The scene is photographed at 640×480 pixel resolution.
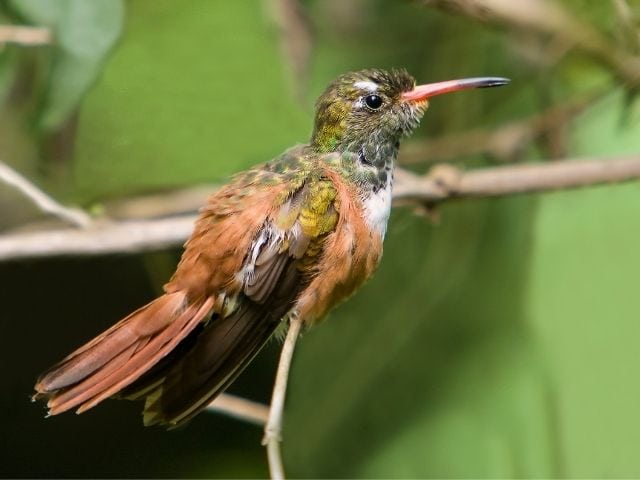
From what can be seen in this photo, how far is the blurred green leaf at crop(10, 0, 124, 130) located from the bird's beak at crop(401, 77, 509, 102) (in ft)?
2.09

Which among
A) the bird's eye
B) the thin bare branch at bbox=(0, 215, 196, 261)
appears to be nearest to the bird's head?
the bird's eye

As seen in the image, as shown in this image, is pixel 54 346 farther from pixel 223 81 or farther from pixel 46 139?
pixel 223 81

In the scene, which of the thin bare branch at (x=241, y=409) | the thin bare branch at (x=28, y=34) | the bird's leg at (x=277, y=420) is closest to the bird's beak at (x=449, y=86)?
the bird's leg at (x=277, y=420)

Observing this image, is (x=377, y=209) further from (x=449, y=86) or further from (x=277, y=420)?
(x=277, y=420)

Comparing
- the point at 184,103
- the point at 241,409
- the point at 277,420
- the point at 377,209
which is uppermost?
the point at 184,103

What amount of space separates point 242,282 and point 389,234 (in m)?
0.53

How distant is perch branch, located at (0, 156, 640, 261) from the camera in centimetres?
178

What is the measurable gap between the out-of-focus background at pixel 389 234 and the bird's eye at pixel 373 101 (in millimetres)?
276

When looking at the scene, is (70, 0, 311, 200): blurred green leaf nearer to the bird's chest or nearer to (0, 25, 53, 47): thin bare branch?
(0, 25, 53, 47): thin bare branch

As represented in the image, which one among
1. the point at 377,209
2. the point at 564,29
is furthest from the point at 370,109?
the point at 564,29

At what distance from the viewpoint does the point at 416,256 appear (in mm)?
2471

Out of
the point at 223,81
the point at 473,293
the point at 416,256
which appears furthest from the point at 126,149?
the point at 473,293

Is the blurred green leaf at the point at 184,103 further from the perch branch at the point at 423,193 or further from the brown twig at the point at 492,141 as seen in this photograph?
the brown twig at the point at 492,141

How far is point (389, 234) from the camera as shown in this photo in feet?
6.19
